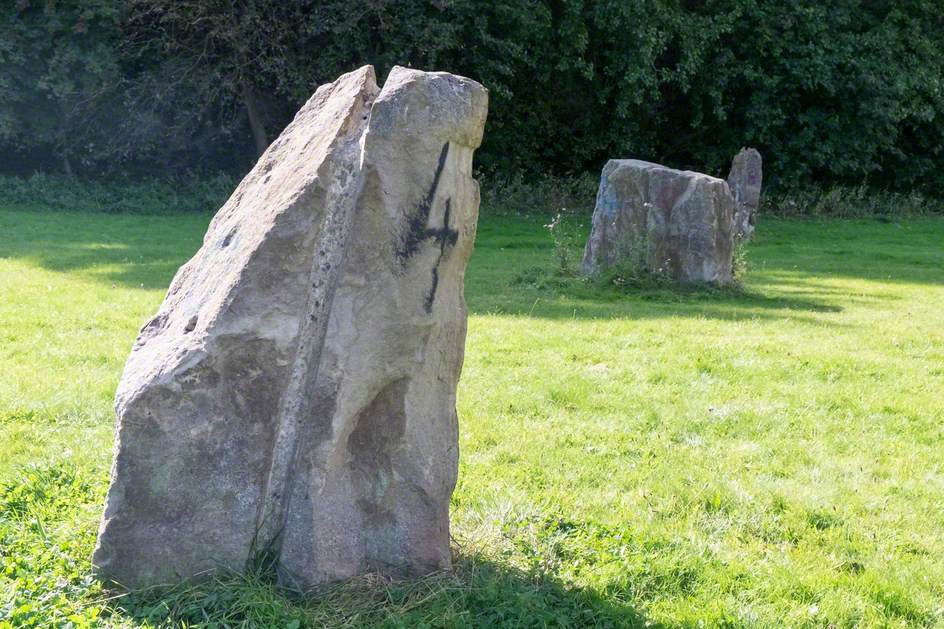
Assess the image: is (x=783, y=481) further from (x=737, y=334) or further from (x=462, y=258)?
(x=737, y=334)

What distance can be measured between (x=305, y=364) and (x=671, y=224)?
8979mm


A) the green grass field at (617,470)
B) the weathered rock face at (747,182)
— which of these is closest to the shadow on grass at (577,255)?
the green grass field at (617,470)

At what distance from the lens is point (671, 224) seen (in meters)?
12.0

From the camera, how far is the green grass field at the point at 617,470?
3.70 metres

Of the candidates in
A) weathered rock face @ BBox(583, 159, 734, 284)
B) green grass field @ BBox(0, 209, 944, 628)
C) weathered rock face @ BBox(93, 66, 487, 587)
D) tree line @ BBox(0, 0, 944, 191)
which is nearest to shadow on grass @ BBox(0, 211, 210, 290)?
green grass field @ BBox(0, 209, 944, 628)

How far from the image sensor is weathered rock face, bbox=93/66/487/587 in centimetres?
357

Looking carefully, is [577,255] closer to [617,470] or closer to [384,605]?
[617,470]

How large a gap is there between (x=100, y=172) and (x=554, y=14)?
38.0ft

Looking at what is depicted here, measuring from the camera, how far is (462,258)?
3.86 meters

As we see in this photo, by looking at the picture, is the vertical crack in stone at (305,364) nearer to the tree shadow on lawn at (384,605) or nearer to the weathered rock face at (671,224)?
the tree shadow on lawn at (384,605)

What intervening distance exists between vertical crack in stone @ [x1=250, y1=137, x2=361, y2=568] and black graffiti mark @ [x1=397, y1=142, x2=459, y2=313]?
8.8 inches

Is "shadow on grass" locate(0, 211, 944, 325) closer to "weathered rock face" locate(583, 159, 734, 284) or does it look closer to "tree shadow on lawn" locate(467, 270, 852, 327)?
"tree shadow on lawn" locate(467, 270, 852, 327)

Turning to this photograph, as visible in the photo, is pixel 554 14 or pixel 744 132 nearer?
pixel 554 14

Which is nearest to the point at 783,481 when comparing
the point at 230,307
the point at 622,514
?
the point at 622,514
